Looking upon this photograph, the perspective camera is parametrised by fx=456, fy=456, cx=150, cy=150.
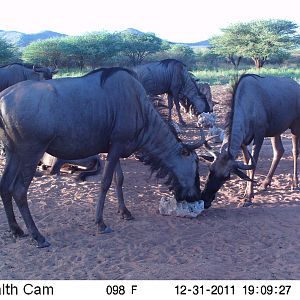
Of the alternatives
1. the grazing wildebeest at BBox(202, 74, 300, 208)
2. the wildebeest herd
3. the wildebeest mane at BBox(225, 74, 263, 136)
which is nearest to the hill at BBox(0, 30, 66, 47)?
the grazing wildebeest at BBox(202, 74, 300, 208)

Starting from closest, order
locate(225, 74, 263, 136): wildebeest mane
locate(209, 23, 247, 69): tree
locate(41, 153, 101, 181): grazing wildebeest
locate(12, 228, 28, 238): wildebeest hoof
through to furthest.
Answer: locate(12, 228, 28, 238): wildebeest hoof < locate(225, 74, 263, 136): wildebeest mane < locate(41, 153, 101, 181): grazing wildebeest < locate(209, 23, 247, 69): tree

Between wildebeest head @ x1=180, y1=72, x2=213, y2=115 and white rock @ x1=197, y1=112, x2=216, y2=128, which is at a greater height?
wildebeest head @ x1=180, y1=72, x2=213, y2=115

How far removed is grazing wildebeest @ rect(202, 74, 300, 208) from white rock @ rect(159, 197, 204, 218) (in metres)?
0.29

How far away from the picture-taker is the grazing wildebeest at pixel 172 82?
13.9 m

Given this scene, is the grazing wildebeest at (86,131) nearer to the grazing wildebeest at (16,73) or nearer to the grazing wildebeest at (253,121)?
the grazing wildebeest at (253,121)

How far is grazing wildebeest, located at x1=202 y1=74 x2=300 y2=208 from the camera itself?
6539 millimetres

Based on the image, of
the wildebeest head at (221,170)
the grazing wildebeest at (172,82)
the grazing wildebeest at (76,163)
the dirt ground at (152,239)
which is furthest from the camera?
the grazing wildebeest at (172,82)

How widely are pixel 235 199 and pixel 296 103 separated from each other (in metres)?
2.09

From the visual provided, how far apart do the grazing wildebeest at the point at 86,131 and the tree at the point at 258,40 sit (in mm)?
43741

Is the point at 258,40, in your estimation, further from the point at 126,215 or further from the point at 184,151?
the point at 126,215

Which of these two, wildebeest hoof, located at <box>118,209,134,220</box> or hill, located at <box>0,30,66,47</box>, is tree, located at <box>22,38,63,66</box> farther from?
hill, located at <box>0,30,66,47</box>

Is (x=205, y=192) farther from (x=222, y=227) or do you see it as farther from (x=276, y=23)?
(x=276, y=23)

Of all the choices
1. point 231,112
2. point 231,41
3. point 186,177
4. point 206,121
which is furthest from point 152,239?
point 231,41

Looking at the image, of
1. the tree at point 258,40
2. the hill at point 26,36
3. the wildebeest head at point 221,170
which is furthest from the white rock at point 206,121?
the hill at point 26,36
